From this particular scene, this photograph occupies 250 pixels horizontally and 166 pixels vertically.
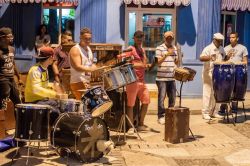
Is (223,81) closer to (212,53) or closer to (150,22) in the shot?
(212,53)

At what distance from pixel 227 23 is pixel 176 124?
747 centimetres

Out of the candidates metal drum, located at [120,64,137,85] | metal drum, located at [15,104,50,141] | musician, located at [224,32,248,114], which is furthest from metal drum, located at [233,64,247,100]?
metal drum, located at [15,104,50,141]

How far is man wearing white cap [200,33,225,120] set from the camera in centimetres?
1009

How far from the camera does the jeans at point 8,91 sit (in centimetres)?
789

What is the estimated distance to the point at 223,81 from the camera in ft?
32.5

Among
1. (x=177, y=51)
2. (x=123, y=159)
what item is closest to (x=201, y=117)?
(x=177, y=51)

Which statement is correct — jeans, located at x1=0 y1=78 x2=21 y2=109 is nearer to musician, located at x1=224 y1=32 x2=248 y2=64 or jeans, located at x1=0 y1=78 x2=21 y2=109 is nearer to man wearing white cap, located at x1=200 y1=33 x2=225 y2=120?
man wearing white cap, located at x1=200 y1=33 x2=225 y2=120

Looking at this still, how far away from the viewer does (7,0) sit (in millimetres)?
13016

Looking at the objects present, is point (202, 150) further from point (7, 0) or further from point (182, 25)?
point (7, 0)

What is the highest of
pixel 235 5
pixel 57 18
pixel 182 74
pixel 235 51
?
pixel 235 5

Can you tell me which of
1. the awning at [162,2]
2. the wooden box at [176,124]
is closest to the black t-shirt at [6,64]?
the wooden box at [176,124]

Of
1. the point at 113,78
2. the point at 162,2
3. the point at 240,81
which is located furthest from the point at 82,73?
the point at 162,2

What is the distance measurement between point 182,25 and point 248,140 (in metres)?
5.31

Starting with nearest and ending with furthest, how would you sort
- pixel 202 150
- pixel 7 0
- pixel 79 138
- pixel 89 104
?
pixel 79 138
pixel 89 104
pixel 202 150
pixel 7 0
